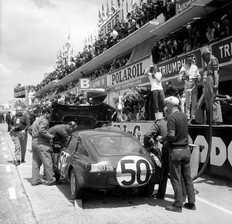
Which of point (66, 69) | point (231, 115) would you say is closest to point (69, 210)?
point (231, 115)

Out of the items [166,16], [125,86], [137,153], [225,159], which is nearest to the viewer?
[137,153]

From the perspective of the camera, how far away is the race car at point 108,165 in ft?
17.8

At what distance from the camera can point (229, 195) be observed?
634cm

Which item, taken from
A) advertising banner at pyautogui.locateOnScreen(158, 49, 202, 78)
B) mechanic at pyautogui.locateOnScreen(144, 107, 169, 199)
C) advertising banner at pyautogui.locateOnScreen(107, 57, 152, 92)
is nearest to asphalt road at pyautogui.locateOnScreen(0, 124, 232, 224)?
mechanic at pyautogui.locateOnScreen(144, 107, 169, 199)

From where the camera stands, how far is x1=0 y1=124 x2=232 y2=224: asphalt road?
16.1ft

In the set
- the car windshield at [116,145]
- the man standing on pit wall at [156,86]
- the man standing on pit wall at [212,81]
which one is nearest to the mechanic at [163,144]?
the car windshield at [116,145]

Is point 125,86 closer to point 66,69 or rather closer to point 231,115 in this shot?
point 231,115

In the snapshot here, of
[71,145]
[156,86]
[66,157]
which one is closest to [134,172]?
[66,157]

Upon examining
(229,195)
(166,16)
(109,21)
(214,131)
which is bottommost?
(229,195)

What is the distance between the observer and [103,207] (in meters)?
5.60

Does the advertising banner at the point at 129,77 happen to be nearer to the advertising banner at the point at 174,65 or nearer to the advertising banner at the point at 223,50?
the advertising banner at the point at 174,65

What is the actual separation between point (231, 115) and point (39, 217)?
6.02 m

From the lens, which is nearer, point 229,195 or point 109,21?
point 229,195

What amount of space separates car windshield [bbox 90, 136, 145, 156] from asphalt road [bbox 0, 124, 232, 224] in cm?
94
